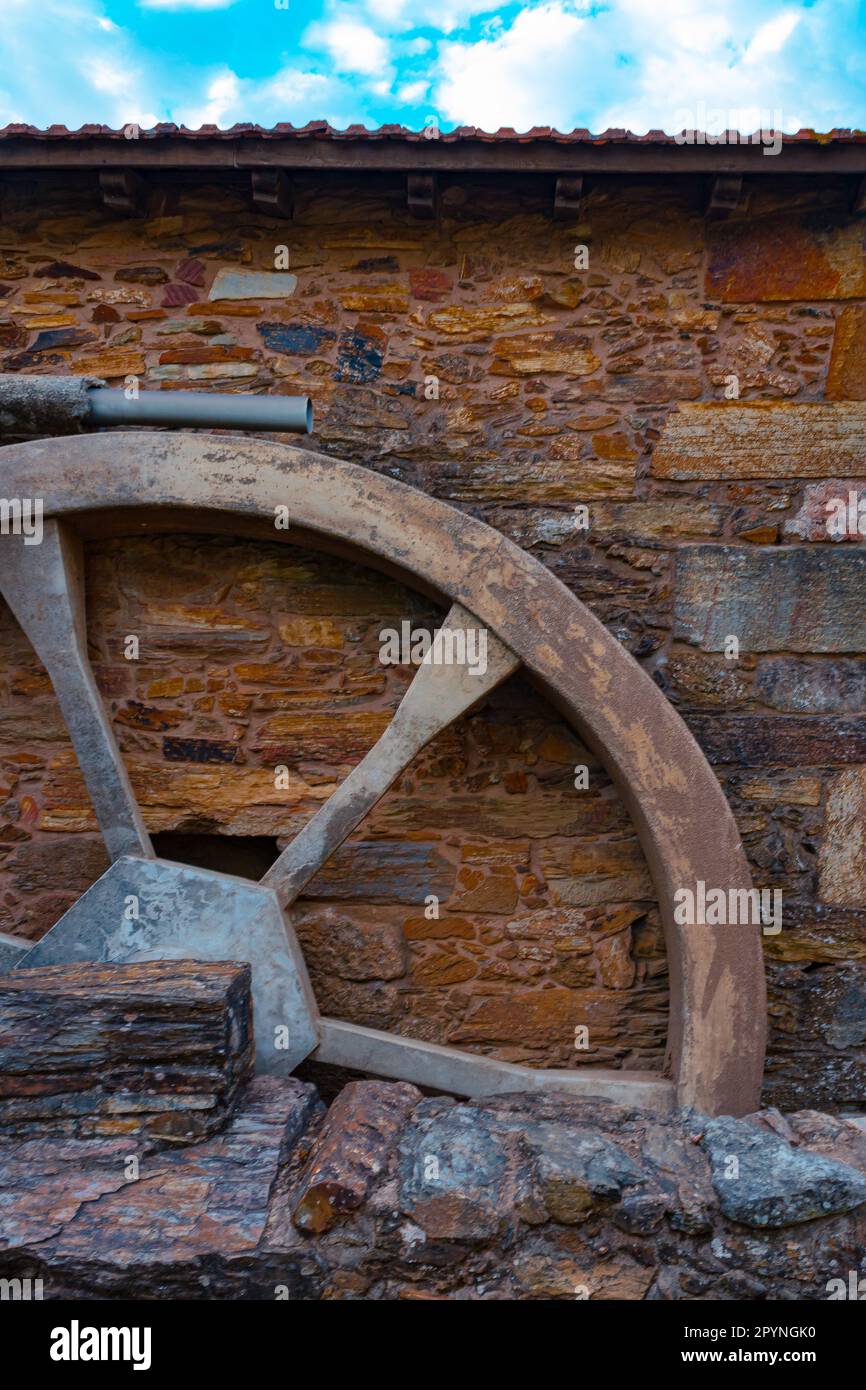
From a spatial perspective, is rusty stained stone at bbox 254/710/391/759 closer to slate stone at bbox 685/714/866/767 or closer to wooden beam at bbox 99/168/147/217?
slate stone at bbox 685/714/866/767

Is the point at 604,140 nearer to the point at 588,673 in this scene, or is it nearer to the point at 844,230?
the point at 844,230

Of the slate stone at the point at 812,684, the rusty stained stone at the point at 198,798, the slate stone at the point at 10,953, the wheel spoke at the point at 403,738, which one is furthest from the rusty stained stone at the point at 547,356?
the slate stone at the point at 10,953

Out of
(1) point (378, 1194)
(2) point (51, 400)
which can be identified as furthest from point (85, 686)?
(1) point (378, 1194)

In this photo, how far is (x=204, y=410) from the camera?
3.07m

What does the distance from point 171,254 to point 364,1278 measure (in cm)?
364

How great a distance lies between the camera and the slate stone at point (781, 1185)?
2.27 m

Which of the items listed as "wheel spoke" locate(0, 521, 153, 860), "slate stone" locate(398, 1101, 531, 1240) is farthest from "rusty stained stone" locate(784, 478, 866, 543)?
"wheel spoke" locate(0, 521, 153, 860)

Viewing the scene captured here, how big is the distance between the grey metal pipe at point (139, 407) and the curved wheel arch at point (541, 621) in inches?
2.9

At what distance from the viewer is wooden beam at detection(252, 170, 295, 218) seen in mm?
3199

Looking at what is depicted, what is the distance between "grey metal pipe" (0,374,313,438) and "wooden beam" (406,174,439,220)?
944 millimetres

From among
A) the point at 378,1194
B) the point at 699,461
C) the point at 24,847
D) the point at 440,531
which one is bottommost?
the point at 378,1194

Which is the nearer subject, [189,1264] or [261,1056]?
[189,1264]

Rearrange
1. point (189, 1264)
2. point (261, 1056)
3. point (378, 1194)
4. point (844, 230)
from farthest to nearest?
point (844, 230)
point (261, 1056)
point (378, 1194)
point (189, 1264)

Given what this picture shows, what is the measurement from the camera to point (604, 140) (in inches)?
121
